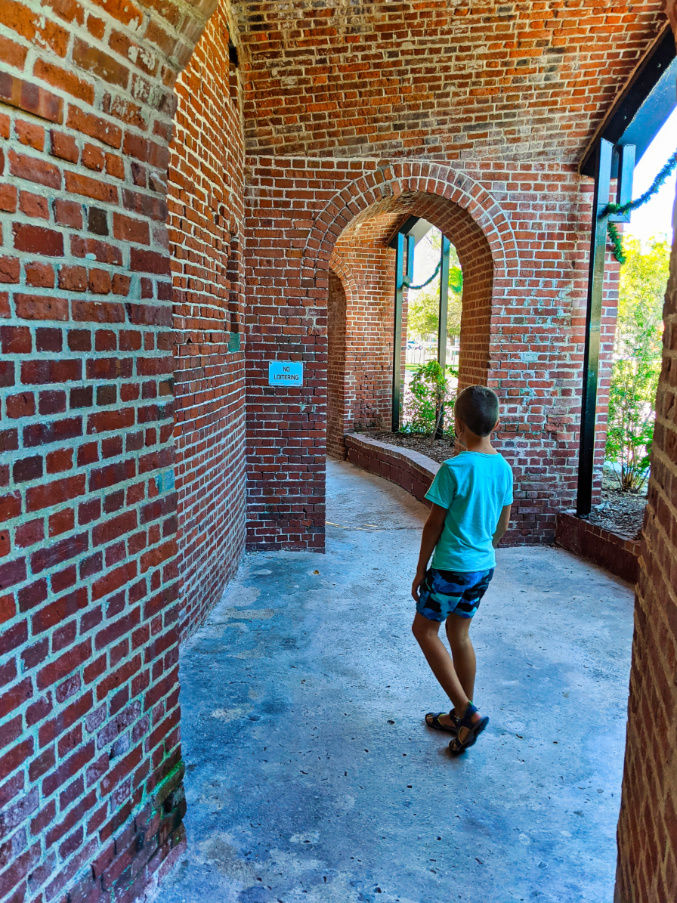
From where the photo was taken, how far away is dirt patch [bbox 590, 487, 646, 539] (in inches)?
238

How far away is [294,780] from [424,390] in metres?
8.81

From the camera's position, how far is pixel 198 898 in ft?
7.45

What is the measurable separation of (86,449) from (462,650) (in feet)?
7.01

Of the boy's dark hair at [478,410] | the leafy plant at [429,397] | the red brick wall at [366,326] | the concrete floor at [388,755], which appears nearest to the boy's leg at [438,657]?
the concrete floor at [388,755]

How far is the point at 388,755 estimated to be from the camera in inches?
123

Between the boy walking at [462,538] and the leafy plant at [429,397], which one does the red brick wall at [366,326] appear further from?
the boy walking at [462,538]

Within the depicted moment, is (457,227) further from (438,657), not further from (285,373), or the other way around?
(438,657)

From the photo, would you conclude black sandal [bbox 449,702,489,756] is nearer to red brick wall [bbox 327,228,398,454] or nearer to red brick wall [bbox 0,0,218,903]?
red brick wall [bbox 0,0,218,903]

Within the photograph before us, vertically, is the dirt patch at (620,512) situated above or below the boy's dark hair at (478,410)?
below

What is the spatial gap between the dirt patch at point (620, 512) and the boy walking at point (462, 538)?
3.24m

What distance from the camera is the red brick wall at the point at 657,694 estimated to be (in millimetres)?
1479

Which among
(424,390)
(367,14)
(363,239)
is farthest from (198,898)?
(363,239)

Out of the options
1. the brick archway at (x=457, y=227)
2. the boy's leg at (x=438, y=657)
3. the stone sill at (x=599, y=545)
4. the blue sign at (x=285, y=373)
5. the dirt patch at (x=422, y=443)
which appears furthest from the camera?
the dirt patch at (x=422, y=443)

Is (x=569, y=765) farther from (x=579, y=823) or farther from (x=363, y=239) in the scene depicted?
(x=363, y=239)
